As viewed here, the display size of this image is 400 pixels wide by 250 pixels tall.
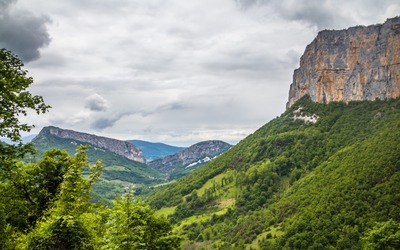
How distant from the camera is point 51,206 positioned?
25250 mm

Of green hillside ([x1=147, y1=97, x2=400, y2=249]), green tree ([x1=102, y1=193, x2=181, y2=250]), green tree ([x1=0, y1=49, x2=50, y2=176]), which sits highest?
green tree ([x1=0, y1=49, x2=50, y2=176])

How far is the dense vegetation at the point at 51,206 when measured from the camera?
15.7 m

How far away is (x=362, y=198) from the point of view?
121 meters

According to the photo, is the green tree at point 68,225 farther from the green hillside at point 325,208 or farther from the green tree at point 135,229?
the green hillside at point 325,208

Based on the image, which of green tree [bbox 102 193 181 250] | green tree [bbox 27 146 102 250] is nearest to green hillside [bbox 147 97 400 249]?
green tree [bbox 102 193 181 250]

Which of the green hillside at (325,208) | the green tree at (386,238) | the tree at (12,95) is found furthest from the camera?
the green hillside at (325,208)

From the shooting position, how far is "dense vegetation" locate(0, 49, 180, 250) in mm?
15680

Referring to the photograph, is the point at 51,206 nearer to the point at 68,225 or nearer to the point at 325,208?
the point at 68,225

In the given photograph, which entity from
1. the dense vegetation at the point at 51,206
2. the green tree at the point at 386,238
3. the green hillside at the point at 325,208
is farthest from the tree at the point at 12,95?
the green hillside at the point at 325,208

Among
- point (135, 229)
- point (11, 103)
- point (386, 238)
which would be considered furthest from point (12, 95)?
point (386, 238)

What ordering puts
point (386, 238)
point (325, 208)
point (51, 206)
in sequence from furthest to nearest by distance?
1. point (325, 208)
2. point (386, 238)
3. point (51, 206)

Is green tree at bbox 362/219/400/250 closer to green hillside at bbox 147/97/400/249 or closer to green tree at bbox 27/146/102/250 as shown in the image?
green tree at bbox 27/146/102/250

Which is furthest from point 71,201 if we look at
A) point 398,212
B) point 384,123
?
point 384,123

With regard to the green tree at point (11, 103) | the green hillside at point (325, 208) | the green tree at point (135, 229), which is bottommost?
the green hillside at point (325, 208)
